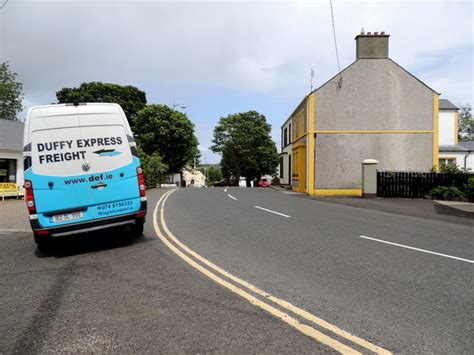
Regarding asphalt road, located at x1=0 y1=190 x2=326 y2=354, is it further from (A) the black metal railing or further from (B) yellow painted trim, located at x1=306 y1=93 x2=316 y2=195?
(B) yellow painted trim, located at x1=306 y1=93 x2=316 y2=195

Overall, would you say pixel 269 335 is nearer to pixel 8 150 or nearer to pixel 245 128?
pixel 8 150

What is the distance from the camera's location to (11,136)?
919 inches

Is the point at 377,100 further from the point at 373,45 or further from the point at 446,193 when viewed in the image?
the point at 446,193

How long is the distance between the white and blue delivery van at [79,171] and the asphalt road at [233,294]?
676 mm

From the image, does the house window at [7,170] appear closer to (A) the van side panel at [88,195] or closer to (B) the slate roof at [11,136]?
(B) the slate roof at [11,136]

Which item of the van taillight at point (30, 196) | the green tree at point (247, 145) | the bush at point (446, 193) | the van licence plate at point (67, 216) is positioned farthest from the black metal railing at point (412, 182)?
the green tree at point (247, 145)

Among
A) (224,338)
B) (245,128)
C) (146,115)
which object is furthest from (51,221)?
(245,128)

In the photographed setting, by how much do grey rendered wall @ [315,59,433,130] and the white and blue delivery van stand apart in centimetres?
1729

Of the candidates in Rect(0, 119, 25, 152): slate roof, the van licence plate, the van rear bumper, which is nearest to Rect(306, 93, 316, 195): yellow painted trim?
the van rear bumper

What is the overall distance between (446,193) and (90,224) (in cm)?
1732

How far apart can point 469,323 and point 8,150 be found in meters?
24.3

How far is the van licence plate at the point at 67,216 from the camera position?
632cm

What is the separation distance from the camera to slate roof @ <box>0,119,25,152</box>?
21.6 metres

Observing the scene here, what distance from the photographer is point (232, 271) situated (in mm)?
5180
